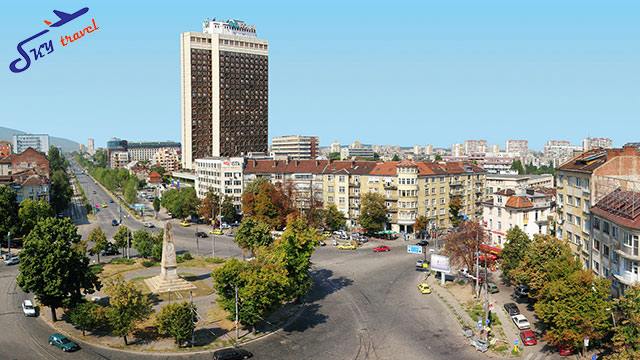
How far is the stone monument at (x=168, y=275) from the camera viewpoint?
75.2m

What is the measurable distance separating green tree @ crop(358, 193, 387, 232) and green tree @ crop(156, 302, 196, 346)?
2699 inches

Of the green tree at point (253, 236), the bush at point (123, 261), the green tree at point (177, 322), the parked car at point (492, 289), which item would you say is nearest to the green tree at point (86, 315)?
the green tree at point (177, 322)

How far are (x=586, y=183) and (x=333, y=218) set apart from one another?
201 feet

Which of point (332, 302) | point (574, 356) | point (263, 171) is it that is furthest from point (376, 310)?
point (263, 171)

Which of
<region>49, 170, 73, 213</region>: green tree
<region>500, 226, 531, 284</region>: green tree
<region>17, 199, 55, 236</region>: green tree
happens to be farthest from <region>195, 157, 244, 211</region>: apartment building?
<region>500, 226, 531, 284</region>: green tree

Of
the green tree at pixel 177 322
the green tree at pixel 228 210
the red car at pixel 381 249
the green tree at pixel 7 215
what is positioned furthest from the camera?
the green tree at pixel 228 210

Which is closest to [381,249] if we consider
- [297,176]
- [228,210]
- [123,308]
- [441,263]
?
[441,263]

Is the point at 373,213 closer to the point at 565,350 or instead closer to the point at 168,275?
the point at 168,275

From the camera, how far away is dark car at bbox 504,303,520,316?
6475 cm

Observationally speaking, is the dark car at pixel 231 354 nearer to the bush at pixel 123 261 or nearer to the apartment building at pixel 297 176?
the bush at pixel 123 261

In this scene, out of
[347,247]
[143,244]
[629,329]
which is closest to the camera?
[629,329]

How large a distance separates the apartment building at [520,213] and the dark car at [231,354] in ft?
198

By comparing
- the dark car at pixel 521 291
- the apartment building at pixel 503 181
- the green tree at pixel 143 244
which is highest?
the apartment building at pixel 503 181

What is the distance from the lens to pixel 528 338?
56250mm
